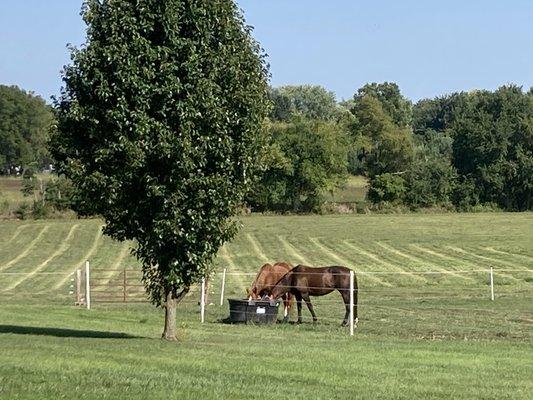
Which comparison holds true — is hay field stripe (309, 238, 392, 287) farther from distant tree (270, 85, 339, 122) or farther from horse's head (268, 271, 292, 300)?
distant tree (270, 85, 339, 122)

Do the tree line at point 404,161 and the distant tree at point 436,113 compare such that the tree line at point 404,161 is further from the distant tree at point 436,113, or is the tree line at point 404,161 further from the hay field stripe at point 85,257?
the distant tree at point 436,113

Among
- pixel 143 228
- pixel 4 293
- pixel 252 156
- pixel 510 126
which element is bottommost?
pixel 4 293

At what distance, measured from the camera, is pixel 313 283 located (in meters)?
27.7

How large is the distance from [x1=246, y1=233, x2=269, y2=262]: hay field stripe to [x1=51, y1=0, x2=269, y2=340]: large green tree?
1397 inches

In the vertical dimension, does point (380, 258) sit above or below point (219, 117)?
below

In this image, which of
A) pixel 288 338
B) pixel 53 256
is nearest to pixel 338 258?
pixel 53 256

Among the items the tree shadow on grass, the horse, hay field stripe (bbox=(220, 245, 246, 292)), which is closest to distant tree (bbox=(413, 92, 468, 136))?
hay field stripe (bbox=(220, 245, 246, 292))

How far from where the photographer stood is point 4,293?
39.8m

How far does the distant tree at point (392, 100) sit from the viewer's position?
146 metres

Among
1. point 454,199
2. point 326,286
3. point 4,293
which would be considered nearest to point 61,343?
point 326,286

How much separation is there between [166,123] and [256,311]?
8.98m

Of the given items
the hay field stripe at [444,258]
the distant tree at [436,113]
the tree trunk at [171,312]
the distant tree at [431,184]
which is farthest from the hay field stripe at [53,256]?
the distant tree at [436,113]

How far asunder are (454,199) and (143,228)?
89.9 metres

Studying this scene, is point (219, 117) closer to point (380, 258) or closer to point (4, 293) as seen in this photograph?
point (4, 293)
